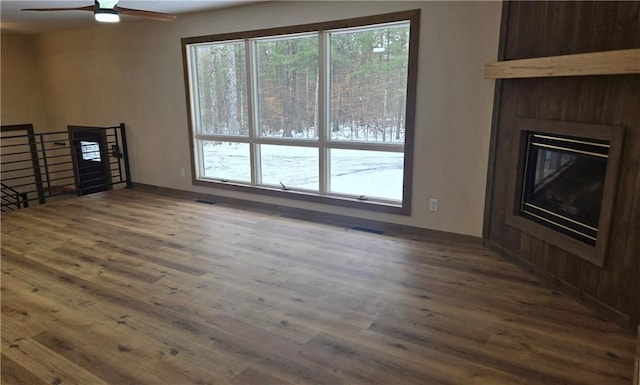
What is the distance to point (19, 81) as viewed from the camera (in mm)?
7582

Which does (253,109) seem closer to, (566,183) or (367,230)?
(367,230)

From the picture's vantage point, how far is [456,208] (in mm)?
3998

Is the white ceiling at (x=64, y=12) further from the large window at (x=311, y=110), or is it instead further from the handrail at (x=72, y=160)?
the handrail at (x=72, y=160)

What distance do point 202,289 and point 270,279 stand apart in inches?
20.1

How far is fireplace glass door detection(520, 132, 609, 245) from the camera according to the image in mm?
2742

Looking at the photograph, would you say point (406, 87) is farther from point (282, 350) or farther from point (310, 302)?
point (282, 350)

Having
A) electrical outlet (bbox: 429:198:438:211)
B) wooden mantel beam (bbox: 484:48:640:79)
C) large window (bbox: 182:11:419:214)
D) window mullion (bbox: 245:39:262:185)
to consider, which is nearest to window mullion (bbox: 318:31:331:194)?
large window (bbox: 182:11:419:214)

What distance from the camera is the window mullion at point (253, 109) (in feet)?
16.4

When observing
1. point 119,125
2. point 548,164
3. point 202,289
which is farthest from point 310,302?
point 119,125

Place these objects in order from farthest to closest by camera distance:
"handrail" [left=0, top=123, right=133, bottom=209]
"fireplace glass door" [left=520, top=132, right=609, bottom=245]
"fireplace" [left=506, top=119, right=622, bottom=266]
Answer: "handrail" [left=0, top=123, right=133, bottom=209]
"fireplace glass door" [left=520, top=132, right=609, bottom=245]
"fireplace" [left=506, top=119, right=622, bottom=266]

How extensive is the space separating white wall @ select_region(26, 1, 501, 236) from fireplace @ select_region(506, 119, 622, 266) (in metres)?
0.44

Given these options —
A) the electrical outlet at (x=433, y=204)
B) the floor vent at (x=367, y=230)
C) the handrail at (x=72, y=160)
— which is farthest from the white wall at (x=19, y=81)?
the electrical outlet at (x=433, y=204)

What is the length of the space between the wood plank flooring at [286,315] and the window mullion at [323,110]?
0.79 m

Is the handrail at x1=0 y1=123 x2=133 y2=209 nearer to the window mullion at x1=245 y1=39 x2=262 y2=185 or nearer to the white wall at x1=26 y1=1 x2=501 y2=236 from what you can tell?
the white wall at x1=26 y1=1 x2=501 y2=236
